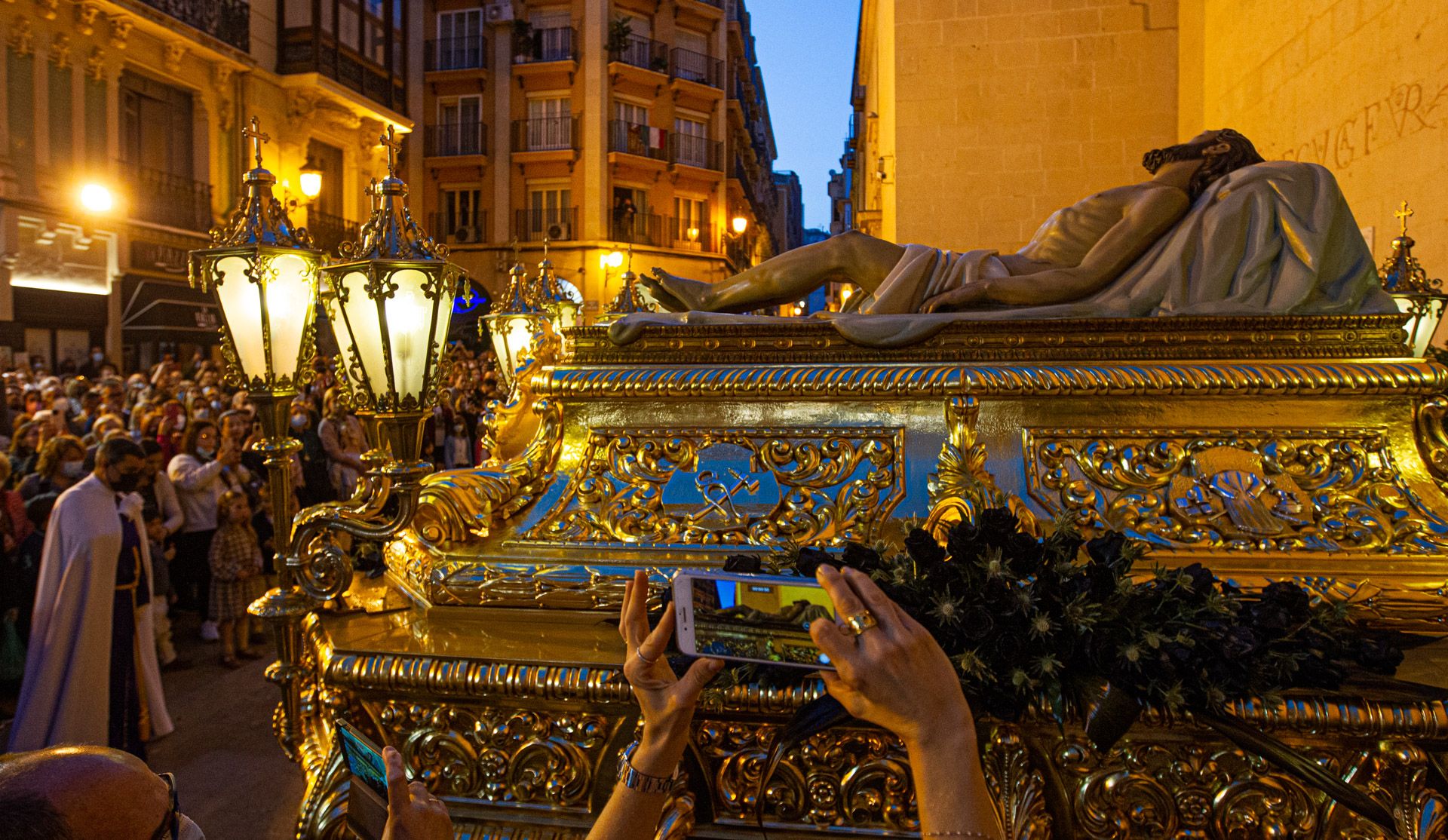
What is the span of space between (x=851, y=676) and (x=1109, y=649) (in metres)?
0.77

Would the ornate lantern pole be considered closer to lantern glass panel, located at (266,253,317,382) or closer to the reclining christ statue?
lantern glass panel, located at (266,253,317,382)

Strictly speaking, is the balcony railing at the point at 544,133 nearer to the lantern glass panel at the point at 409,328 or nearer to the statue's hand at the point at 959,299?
the statue's hand at the point at 959,299

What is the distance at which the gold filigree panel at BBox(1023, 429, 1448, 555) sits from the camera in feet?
6.51

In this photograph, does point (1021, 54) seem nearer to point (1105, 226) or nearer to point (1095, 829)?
point (1105, 226)

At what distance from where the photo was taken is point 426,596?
2.19 meters

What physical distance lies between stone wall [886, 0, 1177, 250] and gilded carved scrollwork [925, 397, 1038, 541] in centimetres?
622

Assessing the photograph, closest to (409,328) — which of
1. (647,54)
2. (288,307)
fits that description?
(288,307)

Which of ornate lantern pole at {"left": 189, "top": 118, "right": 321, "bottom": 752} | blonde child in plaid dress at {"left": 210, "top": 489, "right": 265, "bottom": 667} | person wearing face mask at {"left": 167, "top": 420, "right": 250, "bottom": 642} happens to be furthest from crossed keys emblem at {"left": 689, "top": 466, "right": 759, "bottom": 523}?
person wearing face mask at {"left": 167, "top": 420, "right": 250, "bottom": 642}

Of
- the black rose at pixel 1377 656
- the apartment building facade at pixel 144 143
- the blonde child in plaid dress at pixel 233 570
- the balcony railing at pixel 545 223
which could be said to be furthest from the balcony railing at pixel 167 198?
the black rose at pixel 1377 656

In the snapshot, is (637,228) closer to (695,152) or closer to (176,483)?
(695,152)

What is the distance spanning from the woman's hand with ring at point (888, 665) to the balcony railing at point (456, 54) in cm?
2742

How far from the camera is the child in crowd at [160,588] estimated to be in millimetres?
5129

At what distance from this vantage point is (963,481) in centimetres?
202

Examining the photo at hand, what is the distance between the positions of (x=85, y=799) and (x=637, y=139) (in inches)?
1028
